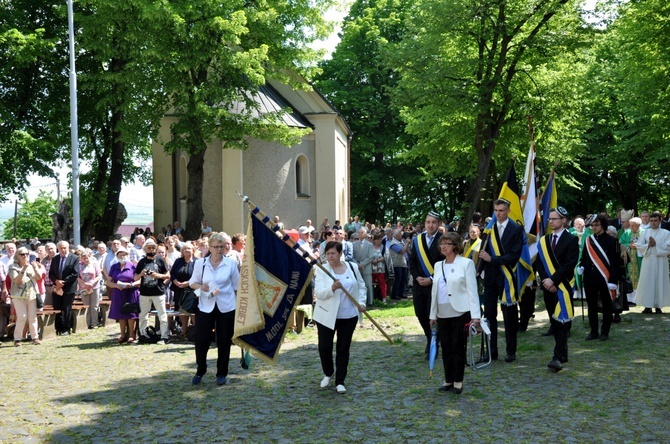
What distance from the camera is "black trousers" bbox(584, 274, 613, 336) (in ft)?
39.1

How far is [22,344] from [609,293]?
35.1ft

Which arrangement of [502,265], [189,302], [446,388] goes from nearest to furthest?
[446,388]
[502,265]
[189,302]

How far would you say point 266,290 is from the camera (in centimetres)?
952

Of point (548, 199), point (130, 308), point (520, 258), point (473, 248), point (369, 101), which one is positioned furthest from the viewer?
point (369, 101)

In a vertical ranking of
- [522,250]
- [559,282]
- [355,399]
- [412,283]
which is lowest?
[355,399]

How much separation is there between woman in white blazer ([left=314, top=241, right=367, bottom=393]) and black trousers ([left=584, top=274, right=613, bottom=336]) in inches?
193

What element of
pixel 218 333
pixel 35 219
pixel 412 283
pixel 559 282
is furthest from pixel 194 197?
pixel 35 219

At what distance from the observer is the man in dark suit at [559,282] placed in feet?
31.2

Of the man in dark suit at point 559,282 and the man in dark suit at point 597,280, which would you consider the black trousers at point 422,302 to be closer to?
the man in dark suit at point 559,282

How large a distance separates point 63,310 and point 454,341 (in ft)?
32.5

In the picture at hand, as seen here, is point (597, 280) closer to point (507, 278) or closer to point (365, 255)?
point (507, 278)

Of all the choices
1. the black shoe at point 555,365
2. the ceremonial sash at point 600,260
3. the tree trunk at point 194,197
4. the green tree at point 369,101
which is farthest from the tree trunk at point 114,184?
the black shoe at point 555,365

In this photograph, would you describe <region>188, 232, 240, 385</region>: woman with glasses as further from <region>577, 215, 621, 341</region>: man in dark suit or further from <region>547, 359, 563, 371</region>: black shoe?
<region>577, 215, 621, 341</region>: man in dark suit

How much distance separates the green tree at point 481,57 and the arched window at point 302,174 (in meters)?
10.7
